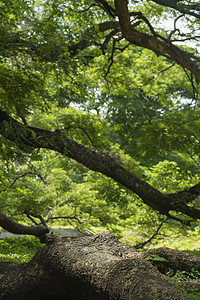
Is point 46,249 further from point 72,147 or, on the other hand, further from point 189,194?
point 189,194

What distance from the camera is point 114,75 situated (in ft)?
35.3

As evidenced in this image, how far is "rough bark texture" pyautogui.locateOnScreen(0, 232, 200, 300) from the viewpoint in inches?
116

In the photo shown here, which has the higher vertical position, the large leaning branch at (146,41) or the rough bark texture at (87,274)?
the large leaning branch at (146,41)

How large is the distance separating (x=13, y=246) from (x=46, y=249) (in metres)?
6.02

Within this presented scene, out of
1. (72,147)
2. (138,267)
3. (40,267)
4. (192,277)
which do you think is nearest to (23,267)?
(40,267)

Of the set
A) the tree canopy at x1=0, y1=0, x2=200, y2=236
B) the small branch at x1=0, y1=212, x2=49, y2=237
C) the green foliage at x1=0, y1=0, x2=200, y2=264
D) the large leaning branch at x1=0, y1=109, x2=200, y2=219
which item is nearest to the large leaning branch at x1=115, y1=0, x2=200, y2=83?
the tree canopy at x1=0, y1=0, x2=200, y2=236

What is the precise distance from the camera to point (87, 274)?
3363 millimetres

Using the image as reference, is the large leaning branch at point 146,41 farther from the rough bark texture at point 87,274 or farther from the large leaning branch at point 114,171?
the rough bark texture at point 87,274

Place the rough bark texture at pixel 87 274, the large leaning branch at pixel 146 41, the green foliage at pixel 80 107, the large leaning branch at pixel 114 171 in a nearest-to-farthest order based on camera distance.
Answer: the rough bark texture at pixel 87 274 → the large leaning branch at pixel 146 41 → the green foliage at pixel 80 107 → the large leaning branch at pixel 114 171

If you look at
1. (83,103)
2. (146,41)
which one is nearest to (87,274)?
(146,41)

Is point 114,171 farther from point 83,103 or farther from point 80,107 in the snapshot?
point 80,107

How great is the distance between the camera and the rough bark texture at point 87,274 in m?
2.94

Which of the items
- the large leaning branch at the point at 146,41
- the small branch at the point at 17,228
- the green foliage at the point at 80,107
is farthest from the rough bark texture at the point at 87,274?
the large leaning branch at the point at 146,41

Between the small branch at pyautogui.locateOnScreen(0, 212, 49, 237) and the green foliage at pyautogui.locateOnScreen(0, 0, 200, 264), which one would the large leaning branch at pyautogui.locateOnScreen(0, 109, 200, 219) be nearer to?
the green foliage at pyautogui.locateOnScreen(0, 0, 200, 264)
